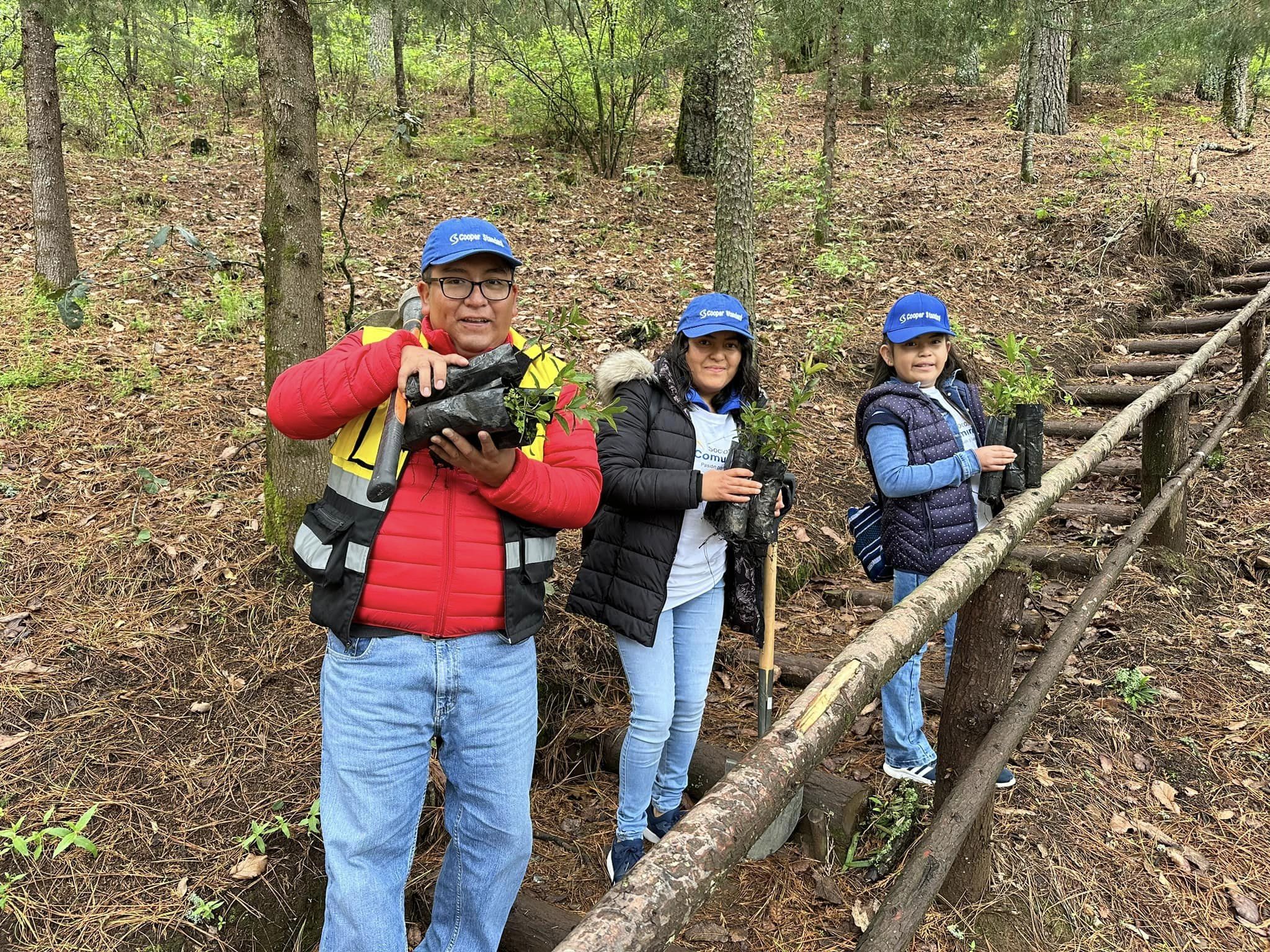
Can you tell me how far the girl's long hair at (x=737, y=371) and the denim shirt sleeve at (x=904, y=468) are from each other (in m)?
0.62

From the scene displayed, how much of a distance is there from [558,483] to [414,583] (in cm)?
47

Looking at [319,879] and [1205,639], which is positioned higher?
[1205,639]

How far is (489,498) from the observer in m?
2.12

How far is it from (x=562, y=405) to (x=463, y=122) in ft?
41.4

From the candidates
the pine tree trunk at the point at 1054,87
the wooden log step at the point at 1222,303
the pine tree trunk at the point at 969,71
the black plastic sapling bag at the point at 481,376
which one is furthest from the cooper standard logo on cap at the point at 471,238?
the pine tree trunk at the point at 969,71

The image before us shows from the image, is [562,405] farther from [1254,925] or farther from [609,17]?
[609,17]

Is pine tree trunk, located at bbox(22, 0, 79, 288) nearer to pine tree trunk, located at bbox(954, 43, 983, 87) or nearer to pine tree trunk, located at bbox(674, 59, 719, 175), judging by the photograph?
pine tree trunk, located at bbox(674, 59, 719, 175)

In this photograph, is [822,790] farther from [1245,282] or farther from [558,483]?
[1245,282]

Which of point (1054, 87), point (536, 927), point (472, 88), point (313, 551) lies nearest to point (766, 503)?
point (313, 551)

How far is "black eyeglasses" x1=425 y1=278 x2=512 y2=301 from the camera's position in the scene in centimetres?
219

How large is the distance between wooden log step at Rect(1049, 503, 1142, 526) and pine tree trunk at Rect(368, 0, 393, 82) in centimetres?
1381

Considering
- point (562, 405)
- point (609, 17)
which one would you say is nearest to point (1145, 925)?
point (562, 405)

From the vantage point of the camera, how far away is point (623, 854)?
3.05 meters

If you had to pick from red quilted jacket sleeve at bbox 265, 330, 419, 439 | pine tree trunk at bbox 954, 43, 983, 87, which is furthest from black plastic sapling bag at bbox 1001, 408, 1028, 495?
pine tree trunk at bbox 954, 43, 983, 87
